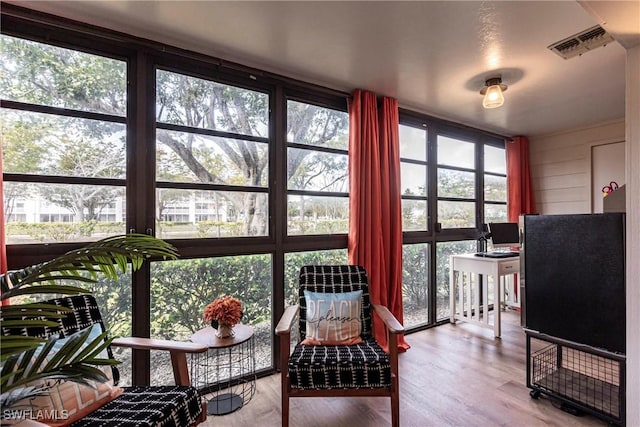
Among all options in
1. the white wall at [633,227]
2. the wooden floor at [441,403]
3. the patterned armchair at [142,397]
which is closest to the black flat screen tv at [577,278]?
the white wall at [633,227]

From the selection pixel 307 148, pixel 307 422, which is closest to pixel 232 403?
pixel 307 422

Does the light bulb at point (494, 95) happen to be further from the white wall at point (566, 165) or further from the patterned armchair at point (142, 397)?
the patterned armchair at point (142, 397)

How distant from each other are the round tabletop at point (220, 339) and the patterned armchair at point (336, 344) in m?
0.26

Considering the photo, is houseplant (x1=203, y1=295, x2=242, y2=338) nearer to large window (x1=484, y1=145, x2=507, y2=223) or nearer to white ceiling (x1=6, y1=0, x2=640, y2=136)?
white ceiling (x1=6, y1=0, x2=640, y2=136)

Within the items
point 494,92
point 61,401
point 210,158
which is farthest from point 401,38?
point 61,401

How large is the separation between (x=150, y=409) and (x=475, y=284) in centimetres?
336

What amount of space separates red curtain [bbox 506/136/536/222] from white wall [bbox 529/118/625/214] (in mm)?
133

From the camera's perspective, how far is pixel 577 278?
6.16ft

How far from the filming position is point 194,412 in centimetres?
143

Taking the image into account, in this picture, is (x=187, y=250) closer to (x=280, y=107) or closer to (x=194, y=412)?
(x=194, y=412)

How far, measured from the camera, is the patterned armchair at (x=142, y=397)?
126 cm

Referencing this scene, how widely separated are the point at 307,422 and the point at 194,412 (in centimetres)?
76

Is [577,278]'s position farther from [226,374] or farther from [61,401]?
[61,401]

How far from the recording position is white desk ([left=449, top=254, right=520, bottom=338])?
10.6 ft
